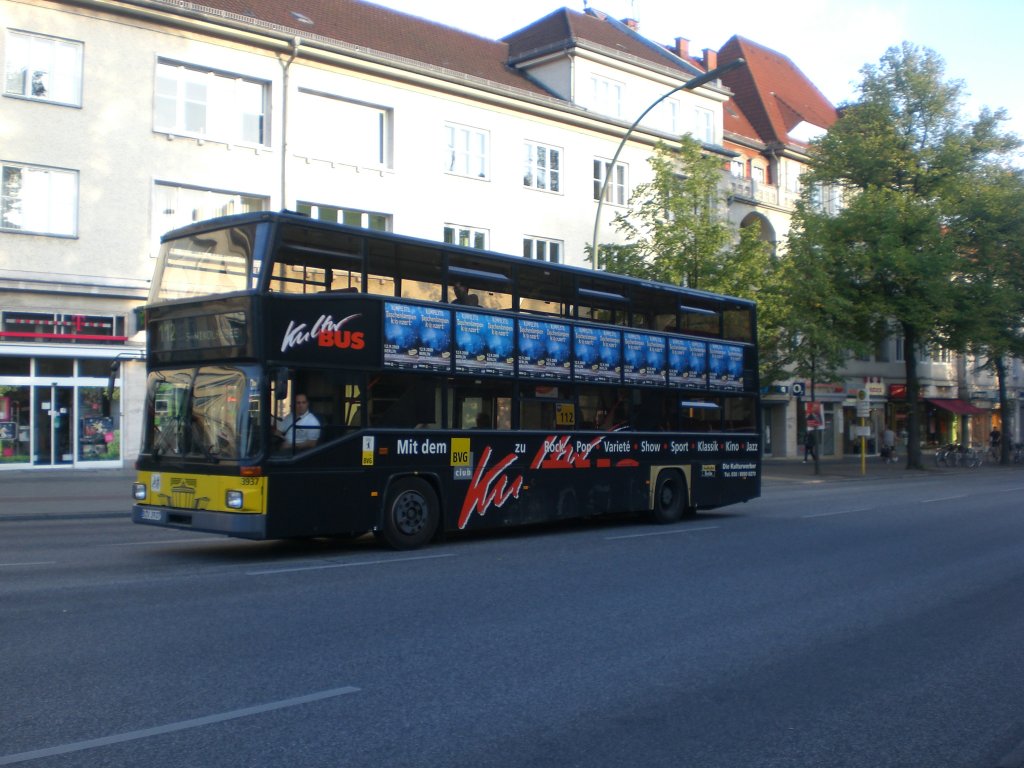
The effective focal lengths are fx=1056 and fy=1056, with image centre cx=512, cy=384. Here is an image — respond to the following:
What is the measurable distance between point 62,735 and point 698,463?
1455cm

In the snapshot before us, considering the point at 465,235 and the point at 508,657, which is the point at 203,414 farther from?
the point at 465,235

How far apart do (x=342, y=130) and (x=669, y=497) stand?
19318mm

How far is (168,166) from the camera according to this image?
1137 inches

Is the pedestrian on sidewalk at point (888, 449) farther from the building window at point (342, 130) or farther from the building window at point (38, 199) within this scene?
the building window at point (38, 199)

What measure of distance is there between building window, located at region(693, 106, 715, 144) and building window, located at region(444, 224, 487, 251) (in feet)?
45.3

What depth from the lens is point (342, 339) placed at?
41.3 feet

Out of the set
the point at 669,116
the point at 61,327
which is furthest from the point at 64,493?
the point at 669,116

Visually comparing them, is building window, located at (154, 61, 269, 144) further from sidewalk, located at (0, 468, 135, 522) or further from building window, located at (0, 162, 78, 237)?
sidewalk, located at (0, 468, 135, 522)

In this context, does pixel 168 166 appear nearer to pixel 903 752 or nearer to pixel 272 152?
pixel 272 152

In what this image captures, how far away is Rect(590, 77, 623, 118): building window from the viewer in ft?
135

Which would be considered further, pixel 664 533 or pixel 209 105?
pixel 209 105

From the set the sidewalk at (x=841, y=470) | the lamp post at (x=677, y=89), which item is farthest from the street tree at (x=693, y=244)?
the lamp post at (x=677, y=89)

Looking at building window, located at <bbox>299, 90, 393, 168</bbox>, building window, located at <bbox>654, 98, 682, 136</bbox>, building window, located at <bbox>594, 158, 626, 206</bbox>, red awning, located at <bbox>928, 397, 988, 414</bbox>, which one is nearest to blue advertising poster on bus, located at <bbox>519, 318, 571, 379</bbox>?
building window, located at <bbox>299, 90, 393, 168</bbox>

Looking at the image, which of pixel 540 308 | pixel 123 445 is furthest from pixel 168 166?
pixel 540 308
